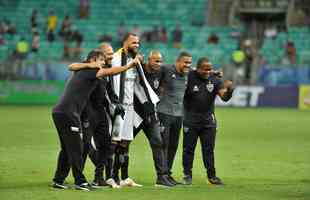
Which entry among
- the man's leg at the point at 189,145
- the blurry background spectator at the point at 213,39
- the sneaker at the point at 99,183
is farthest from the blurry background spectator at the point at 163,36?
the sneaker at the point at 99,183

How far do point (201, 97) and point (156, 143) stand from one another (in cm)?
144

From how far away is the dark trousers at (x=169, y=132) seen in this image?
1559 centimetres

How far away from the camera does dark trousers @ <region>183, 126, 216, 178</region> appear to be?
15.8 m

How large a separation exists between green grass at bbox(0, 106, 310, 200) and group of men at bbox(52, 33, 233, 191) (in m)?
0.46

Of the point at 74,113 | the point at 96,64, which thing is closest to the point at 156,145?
the point at 74,113

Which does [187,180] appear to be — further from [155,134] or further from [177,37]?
[177,37]

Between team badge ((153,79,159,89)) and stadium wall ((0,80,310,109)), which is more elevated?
team badge ((153,79,159,89))

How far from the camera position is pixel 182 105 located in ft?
52.5

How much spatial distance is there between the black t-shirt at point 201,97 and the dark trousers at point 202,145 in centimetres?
12

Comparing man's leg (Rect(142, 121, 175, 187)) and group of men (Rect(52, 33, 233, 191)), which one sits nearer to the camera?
group of men (Rect(52, 33, 233, 191))

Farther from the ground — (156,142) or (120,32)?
(156,142)

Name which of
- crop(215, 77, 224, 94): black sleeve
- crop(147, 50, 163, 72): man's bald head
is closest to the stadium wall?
crop(215, 77, 224, 94): black sleeve

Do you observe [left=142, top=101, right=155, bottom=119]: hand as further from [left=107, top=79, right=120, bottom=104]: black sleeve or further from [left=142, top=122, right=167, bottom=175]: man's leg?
[left=107, top=79, right=120, bottom=104]: black sleeve

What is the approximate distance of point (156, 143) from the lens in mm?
14961
